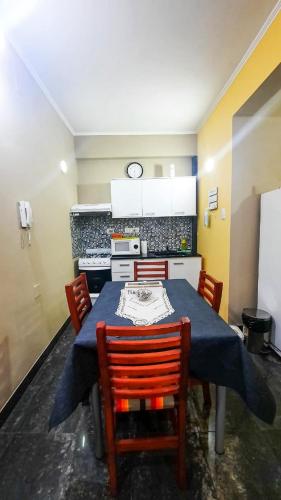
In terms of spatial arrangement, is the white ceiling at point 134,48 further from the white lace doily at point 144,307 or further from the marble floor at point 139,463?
the marble floor at point 139,463

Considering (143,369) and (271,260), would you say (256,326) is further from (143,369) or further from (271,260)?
(143,369)

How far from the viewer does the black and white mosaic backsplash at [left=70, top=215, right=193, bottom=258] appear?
144 inches

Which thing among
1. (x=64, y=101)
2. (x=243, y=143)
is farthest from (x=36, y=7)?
(x=243, y=143)

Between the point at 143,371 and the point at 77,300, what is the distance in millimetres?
823

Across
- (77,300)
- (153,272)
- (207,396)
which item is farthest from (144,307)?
(153,272)

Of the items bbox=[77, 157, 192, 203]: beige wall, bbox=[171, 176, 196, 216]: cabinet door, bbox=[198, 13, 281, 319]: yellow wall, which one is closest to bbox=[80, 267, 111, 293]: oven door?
bbox=[77, 157, 192, 203]: beige wall

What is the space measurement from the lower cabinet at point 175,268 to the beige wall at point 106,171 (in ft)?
3.74

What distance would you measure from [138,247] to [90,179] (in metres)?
1.37

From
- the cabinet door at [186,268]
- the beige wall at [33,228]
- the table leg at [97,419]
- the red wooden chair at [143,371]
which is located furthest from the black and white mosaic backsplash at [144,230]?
the red wooden chair at [143,371]

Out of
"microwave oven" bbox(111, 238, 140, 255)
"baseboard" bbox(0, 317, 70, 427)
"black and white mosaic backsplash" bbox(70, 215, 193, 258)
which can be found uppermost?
"black and white mosaic backsplash" bbox(70, 215, 193, 258)

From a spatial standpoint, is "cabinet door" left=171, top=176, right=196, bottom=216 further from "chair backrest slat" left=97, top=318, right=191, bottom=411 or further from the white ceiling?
"chair backrest slat" left=97, top=318, right=191, bottom=411

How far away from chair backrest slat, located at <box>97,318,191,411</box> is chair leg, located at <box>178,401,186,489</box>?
7 cm

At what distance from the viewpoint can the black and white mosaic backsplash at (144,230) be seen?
3646 millimetres

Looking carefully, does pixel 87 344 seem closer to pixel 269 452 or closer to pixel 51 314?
pixel 269 452
